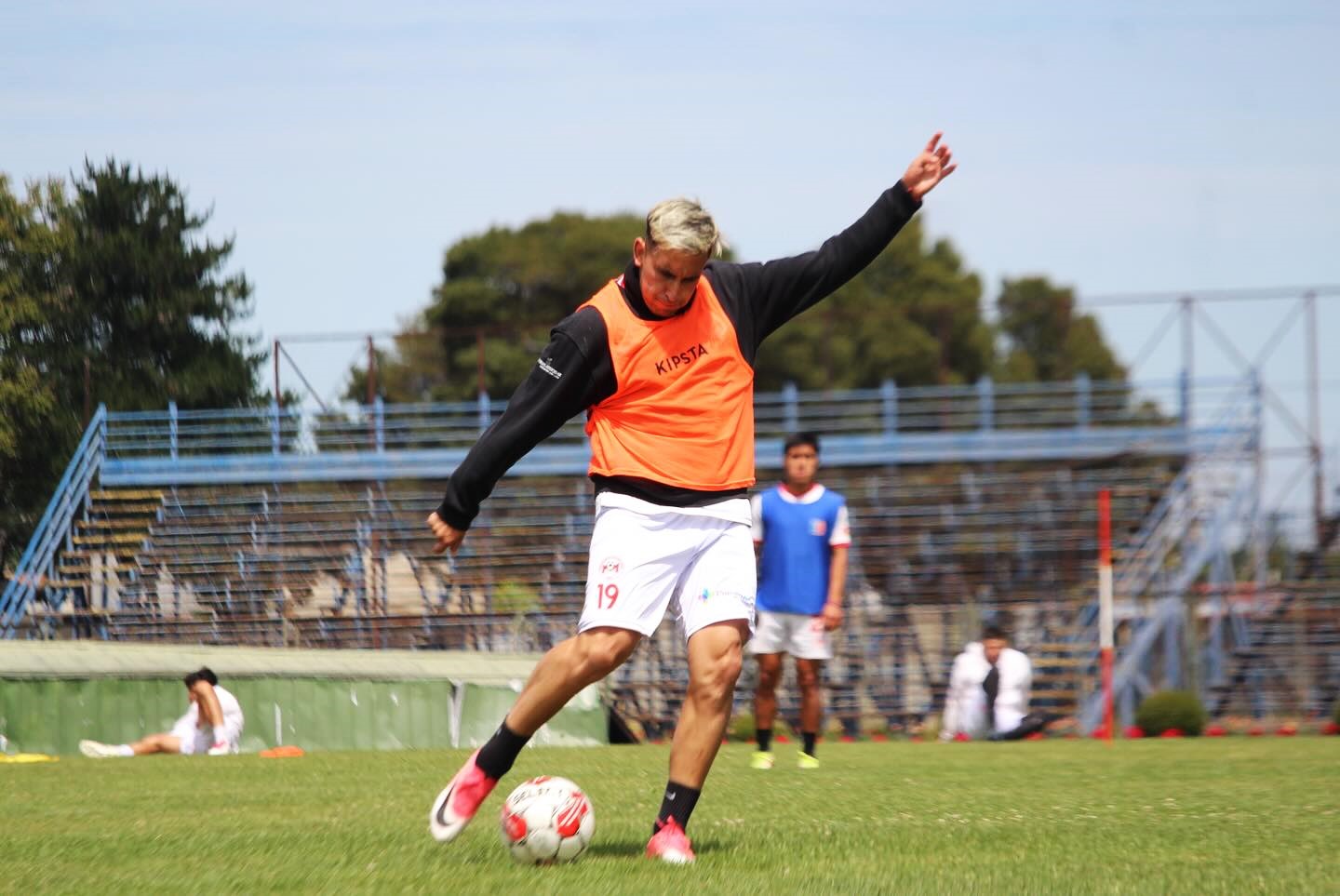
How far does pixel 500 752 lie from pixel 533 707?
6.9 inches

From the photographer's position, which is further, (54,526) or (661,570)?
(54,526)

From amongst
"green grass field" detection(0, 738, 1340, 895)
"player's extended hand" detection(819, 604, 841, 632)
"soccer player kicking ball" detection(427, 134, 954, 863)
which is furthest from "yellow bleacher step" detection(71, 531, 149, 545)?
"soccer player kicking ball" detection(427, 134, 954, 863)

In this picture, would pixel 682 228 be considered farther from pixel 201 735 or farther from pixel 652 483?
pixel 201 735

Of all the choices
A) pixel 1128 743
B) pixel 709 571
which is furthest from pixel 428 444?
pixel 709 571

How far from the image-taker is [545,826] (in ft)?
16.4

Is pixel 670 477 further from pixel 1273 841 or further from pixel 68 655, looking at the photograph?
pixel 68 655

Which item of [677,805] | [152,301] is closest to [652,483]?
[677,805]

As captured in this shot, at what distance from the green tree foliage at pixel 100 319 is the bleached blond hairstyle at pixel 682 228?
2268cm

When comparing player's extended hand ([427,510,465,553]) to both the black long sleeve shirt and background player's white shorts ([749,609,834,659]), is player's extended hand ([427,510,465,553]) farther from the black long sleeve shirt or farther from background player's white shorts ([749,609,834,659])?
background player's white shorts ([749,609,834,659])

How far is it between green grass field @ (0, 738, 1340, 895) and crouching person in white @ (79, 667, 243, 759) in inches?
167

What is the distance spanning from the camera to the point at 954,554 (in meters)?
26.1

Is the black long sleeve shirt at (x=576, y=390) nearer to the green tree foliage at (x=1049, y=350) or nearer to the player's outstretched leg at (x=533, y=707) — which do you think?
the player's outstretched leg at (x=533, y=707)

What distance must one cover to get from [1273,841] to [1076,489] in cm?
2134

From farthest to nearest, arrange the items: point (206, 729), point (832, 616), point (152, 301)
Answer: point (152, 301)
point (206, 729)
point (832, 616)
